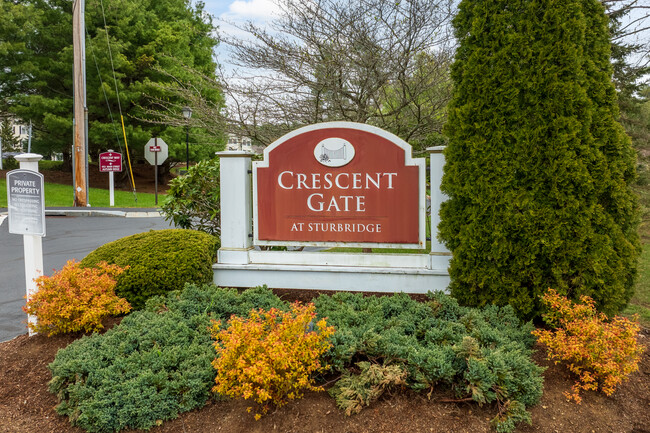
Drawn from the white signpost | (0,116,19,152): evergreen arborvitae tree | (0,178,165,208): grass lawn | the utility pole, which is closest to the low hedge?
the utility pole

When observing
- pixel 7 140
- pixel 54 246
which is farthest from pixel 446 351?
pixel 7 140

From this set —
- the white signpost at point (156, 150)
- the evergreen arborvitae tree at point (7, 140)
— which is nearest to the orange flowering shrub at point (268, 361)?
the white signpost at point (156, 150)

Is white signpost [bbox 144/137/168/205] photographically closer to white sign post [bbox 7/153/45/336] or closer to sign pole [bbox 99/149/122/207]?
sign pole [bbox 99/149/122/207]

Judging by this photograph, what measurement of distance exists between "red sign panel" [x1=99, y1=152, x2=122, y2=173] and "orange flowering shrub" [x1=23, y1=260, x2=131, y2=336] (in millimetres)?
16282

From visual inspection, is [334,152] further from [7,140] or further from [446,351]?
[7,140]

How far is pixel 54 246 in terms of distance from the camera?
401 inches

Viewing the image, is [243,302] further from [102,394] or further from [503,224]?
[503,224]

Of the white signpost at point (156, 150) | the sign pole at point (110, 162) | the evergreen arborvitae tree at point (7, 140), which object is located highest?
the evergreen arborvitae tree at point (7, 140)

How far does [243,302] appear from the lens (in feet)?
14.2

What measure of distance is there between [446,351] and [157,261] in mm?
2880

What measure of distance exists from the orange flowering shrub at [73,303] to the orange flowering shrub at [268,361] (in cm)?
171

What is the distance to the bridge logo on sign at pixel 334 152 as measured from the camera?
4844mm

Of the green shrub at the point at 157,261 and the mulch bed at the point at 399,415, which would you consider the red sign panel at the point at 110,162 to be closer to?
the green shrub at the point at 157,261

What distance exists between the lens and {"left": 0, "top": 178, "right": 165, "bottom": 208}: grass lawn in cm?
1983
